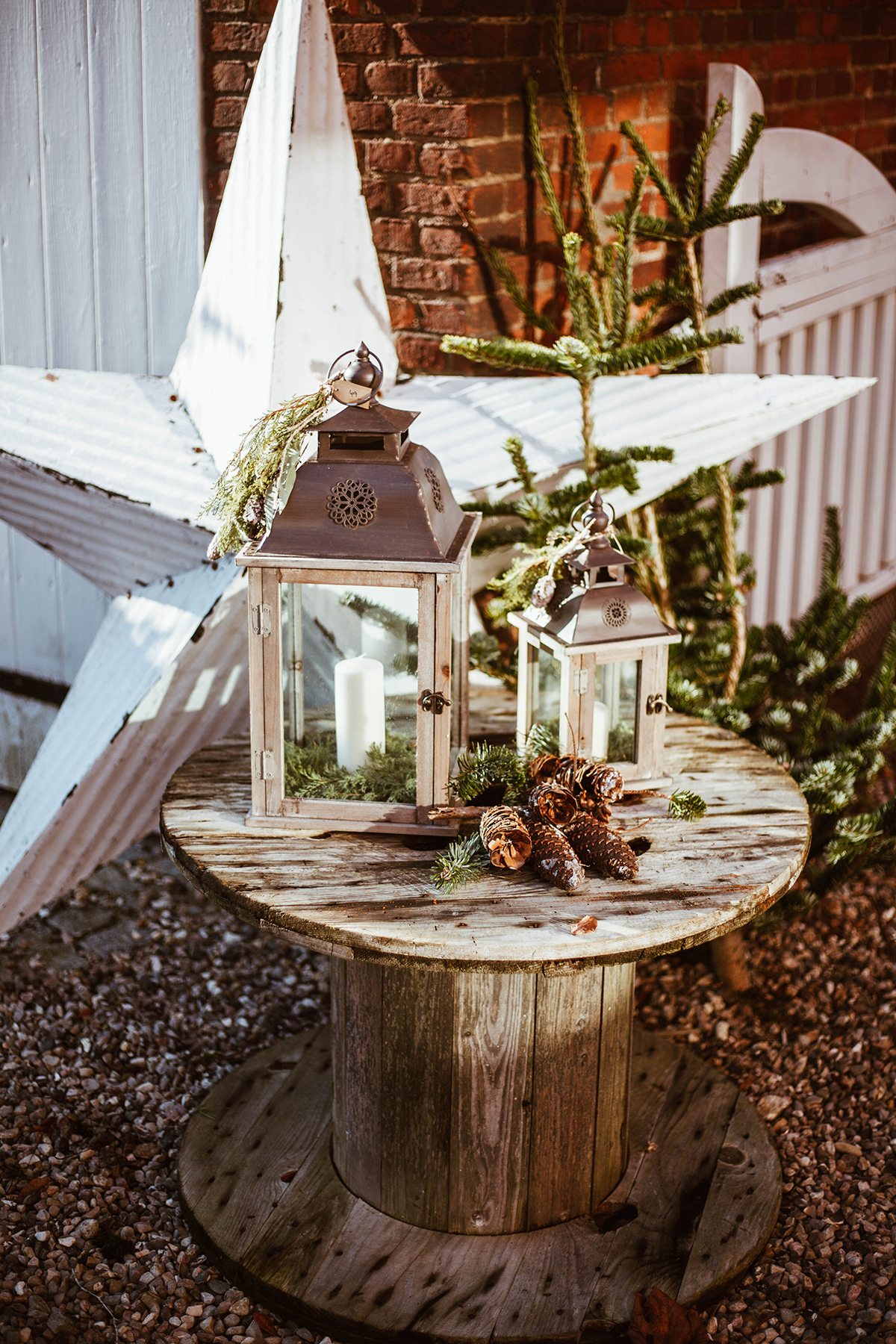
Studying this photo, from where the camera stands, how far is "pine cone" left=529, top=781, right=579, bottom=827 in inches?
81.0

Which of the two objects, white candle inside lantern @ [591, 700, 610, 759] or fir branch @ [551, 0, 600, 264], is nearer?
white candle inside lantern @ [591, 700, 610, 759]

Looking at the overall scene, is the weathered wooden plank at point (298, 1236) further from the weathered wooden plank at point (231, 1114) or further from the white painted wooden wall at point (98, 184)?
the white painted wooden wall at point (98, 184)

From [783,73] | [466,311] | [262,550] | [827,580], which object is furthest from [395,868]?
[783,73]

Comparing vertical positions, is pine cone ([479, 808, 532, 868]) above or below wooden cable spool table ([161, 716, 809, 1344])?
above

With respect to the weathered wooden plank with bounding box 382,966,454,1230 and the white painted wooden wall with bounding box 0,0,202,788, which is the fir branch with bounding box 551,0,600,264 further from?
the weathered wooden plank with bounding box 382,966,454,1230

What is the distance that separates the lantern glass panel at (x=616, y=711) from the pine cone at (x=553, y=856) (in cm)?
23

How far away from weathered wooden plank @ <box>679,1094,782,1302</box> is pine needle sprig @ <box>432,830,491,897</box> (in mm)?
860

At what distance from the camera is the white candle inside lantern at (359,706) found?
206 centimetres

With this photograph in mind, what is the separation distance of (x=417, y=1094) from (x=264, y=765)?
2.15 ft

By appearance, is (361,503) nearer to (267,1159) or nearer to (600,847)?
(600,847)

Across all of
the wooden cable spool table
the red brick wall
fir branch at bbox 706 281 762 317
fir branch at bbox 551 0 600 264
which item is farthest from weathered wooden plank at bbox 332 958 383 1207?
fir branch at bbox 551 0 600 264

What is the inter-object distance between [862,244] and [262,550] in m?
3.08

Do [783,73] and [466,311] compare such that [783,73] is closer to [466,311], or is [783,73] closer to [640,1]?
[640,1]

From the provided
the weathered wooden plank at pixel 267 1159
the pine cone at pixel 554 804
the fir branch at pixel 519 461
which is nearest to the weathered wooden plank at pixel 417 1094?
the weathered wooden plank at pixel 267 1159
